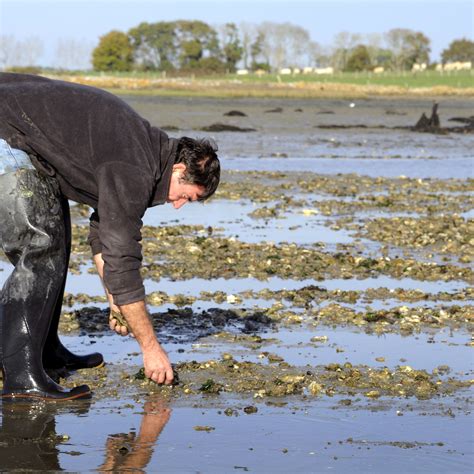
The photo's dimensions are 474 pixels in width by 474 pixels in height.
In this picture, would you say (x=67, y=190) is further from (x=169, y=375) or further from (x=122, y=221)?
(x=169, y=375)

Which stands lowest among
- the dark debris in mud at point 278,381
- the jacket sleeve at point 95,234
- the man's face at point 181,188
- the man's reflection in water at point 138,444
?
the dark debris in mud at point 278,381

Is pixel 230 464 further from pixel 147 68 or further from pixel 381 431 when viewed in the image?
pixel 147 68

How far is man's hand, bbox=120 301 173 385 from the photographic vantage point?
250 inches

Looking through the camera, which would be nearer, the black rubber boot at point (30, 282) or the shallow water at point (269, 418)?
the shallow water at point (269, 418)

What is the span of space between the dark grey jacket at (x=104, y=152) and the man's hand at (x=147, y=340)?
0.21 feet

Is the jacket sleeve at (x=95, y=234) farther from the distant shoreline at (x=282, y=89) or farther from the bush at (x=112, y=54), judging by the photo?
the bush at (x=112, y=54)

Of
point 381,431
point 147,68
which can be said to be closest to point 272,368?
point 381,431

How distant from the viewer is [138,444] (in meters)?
6.11

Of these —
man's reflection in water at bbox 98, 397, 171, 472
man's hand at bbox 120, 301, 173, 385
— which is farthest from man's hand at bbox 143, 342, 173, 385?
man's reflection in water at bbox 98, 397, 171, 472

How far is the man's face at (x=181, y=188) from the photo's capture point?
645 centimetres

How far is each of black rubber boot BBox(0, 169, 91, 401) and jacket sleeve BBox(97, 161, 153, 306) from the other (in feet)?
1.69

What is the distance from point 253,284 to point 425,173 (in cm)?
1328

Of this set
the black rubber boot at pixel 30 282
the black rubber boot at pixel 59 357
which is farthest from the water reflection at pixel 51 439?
the black rubber boot at pixel 59 357

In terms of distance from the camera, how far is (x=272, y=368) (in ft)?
24.9
